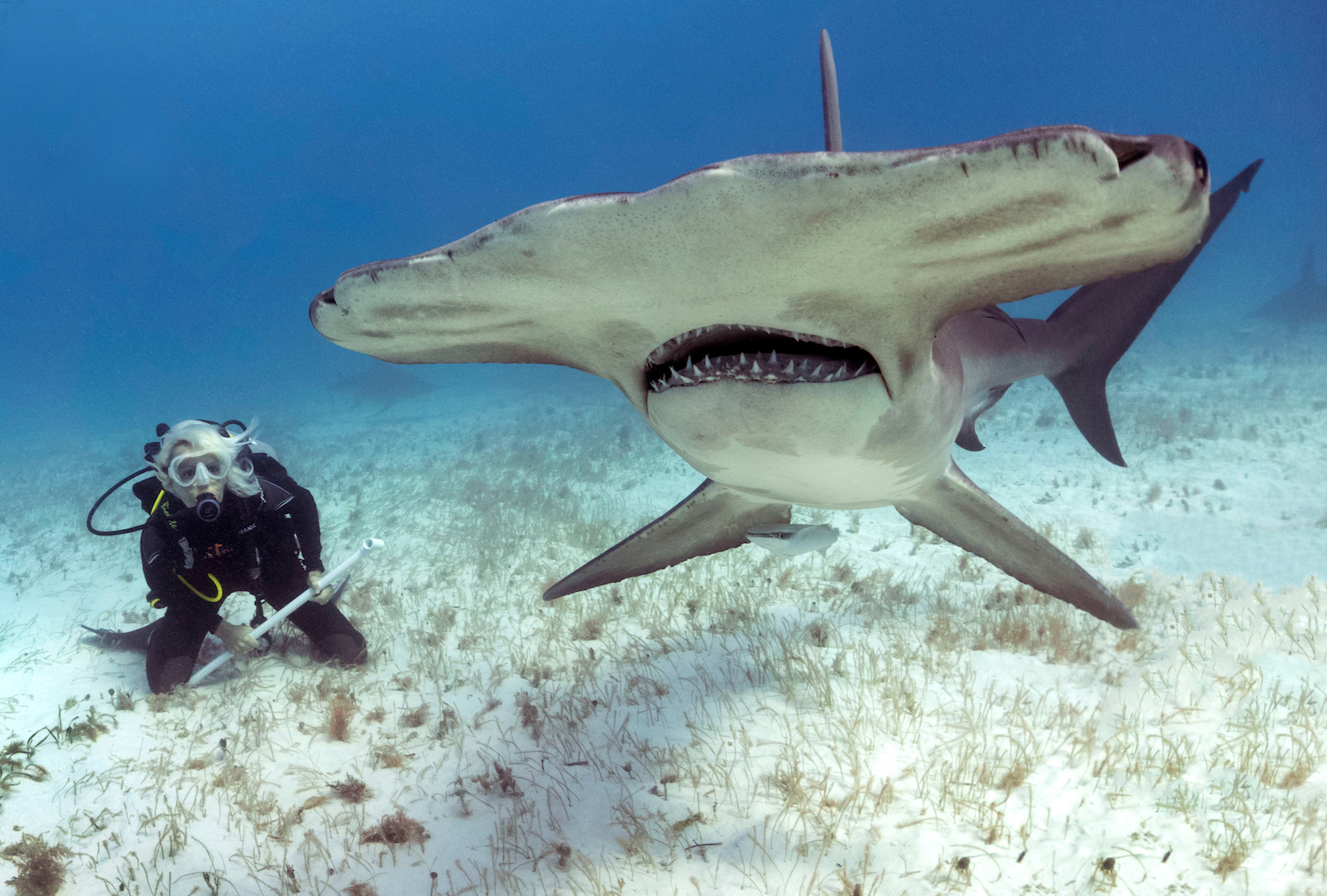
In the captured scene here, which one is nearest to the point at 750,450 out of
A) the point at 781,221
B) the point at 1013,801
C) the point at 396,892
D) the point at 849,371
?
the point at 849,371

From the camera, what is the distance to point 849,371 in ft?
6.75

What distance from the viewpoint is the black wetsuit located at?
4750 mm

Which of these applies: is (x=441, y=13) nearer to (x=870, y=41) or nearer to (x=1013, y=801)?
(x=870, y=41)

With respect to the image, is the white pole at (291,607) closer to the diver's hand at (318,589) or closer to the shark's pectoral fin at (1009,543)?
the diver's hand at (318,589)

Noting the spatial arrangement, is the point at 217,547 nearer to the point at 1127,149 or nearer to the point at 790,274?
the point at 790,274

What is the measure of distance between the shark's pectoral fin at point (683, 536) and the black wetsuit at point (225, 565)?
2.79 metres

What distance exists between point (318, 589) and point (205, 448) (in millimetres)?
1402

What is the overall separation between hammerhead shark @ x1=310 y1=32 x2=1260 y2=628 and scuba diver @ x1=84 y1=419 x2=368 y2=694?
379 centimetres

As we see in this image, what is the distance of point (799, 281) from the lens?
4.81ft

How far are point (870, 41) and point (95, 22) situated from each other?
151215 millimetres

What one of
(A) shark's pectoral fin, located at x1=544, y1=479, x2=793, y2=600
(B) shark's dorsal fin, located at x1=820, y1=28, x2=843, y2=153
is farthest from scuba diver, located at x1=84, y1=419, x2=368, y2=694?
(B) shark's dorsal fin, located at x1=820, y1=28, x2=843, y2=153

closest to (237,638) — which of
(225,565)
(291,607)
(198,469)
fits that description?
(291,607)

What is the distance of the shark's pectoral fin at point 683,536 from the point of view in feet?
12.3

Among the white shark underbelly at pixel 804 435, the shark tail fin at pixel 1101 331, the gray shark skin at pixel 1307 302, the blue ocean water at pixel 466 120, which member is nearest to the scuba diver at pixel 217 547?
the white shark underbelly at pixel 804 435
